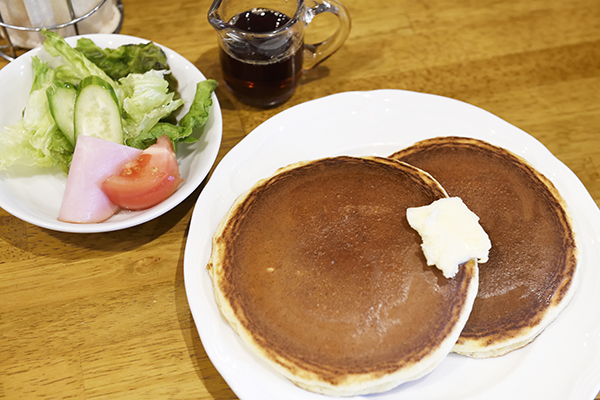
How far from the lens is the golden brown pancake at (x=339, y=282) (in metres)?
1.57

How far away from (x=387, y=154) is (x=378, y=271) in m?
0.64

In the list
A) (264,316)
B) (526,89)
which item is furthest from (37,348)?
(526,89)

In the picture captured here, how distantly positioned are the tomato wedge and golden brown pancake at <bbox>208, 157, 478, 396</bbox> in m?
0.29

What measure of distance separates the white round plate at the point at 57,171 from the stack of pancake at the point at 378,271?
27cm

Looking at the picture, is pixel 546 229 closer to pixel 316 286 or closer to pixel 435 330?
pixel 435 330

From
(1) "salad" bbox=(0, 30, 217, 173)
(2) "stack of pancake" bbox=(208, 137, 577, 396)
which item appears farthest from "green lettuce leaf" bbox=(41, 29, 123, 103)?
(2) "stack of pancake" bbox=(208, 137, 577, 396)

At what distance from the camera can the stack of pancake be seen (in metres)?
1.58

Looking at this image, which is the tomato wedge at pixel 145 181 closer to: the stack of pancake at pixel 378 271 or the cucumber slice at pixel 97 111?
the cucumber slice at pixel 97 111

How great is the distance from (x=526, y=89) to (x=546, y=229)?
1069 mm

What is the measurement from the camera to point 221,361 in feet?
5.30

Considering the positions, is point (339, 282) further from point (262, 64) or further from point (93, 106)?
point (93, 106)

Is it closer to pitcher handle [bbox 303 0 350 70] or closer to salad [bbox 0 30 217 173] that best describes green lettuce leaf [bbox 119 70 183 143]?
salad [bbox 0 30 217 173]

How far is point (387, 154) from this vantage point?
214 cm

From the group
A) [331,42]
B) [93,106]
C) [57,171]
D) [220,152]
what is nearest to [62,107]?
[93,106]
